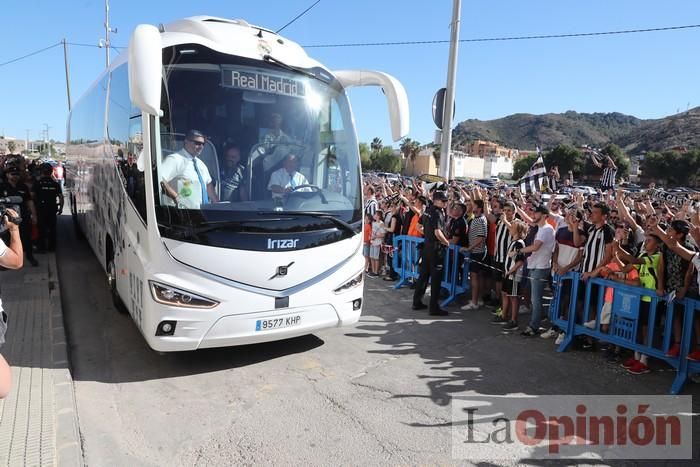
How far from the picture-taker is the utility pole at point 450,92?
10844 millimetres

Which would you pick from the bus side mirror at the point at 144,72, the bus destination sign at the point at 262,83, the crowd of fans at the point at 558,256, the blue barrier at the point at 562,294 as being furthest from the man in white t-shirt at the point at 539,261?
the bus side mirror at the point at 144,72

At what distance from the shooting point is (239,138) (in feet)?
16.1

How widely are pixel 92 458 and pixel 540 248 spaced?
571 centimetres

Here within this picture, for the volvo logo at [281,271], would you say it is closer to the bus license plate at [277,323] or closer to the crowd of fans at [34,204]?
the bus license plate at [277,323]

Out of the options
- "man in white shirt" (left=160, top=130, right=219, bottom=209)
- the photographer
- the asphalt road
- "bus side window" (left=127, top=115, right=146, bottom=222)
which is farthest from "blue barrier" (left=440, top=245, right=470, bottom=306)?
the photographer

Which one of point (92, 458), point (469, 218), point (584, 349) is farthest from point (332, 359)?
point (469, 218)

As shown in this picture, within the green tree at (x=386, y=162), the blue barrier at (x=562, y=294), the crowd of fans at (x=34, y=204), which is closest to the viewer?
the blue barrier at (x=562, y=294)

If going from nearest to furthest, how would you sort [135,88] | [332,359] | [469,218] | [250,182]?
[135,88], [250,182], [332,359], [469,218]

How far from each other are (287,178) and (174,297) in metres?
1.64

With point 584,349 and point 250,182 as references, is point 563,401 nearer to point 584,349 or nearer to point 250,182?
point 584,349

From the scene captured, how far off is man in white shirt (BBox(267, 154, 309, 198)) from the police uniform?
790cm

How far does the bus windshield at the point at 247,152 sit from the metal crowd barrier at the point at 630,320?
3.10 meters

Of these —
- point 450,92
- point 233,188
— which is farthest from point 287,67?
point 450,92

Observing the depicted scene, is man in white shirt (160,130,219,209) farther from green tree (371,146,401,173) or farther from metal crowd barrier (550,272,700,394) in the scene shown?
green tree (371,146,401,173)
